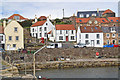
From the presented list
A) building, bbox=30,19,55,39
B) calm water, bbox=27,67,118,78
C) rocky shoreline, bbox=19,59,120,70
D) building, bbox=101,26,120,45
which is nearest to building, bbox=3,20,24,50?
rocky shoreline, bbox=19,59,120,70

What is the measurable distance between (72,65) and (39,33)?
848 inches

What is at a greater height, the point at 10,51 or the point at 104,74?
the point at 10,51

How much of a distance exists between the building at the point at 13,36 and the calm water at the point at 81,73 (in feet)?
31.5

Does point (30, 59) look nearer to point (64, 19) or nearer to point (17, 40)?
point (17, 40)

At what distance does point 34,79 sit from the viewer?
72.1ft

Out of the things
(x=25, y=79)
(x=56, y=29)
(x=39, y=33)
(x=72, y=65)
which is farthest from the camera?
(x=39, y=33)

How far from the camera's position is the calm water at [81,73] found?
27784 mm

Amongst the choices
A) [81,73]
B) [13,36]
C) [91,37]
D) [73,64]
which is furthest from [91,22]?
[81,73]

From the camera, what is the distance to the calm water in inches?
1094

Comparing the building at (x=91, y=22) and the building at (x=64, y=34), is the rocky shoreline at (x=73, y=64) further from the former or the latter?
the building at (x=91, y=22)

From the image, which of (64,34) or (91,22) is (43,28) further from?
(91,22)

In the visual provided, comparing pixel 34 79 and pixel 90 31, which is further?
pixel 90 31

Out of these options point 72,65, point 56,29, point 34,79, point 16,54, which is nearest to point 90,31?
point 56,29

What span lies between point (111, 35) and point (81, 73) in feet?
65.5
